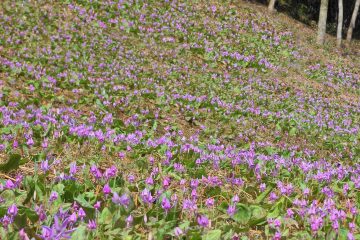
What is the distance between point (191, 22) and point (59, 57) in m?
8.83

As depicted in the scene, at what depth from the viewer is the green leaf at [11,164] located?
3.62 metres

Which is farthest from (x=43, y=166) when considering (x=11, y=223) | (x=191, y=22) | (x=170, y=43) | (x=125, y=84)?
(x=191, y=22)

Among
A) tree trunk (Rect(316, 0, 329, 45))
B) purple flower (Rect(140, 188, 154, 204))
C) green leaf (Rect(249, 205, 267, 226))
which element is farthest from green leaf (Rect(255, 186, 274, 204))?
tree trunk (Rect(316, 0, 329, 45))

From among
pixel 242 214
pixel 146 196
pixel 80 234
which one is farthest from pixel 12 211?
pixel 242 214

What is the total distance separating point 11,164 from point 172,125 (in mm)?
5922

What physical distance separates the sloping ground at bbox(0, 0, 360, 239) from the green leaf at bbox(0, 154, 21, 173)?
12 millimetres

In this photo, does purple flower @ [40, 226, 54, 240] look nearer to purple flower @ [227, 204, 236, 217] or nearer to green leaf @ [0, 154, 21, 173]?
purple flower @ [227, 204, 236, 217]

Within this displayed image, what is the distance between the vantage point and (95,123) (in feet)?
25.5

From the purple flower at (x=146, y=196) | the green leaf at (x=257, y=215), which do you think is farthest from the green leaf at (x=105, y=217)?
the green leaf at (x=257, y=215)

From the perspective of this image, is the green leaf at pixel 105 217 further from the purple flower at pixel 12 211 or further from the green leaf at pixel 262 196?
the green leaf at pixel 262 196

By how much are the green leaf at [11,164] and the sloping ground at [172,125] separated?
12 mm

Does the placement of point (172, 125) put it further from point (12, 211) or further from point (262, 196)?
point (12, 211)

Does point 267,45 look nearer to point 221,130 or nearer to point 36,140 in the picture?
point 221,130

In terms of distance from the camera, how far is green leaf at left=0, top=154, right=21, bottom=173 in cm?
362
